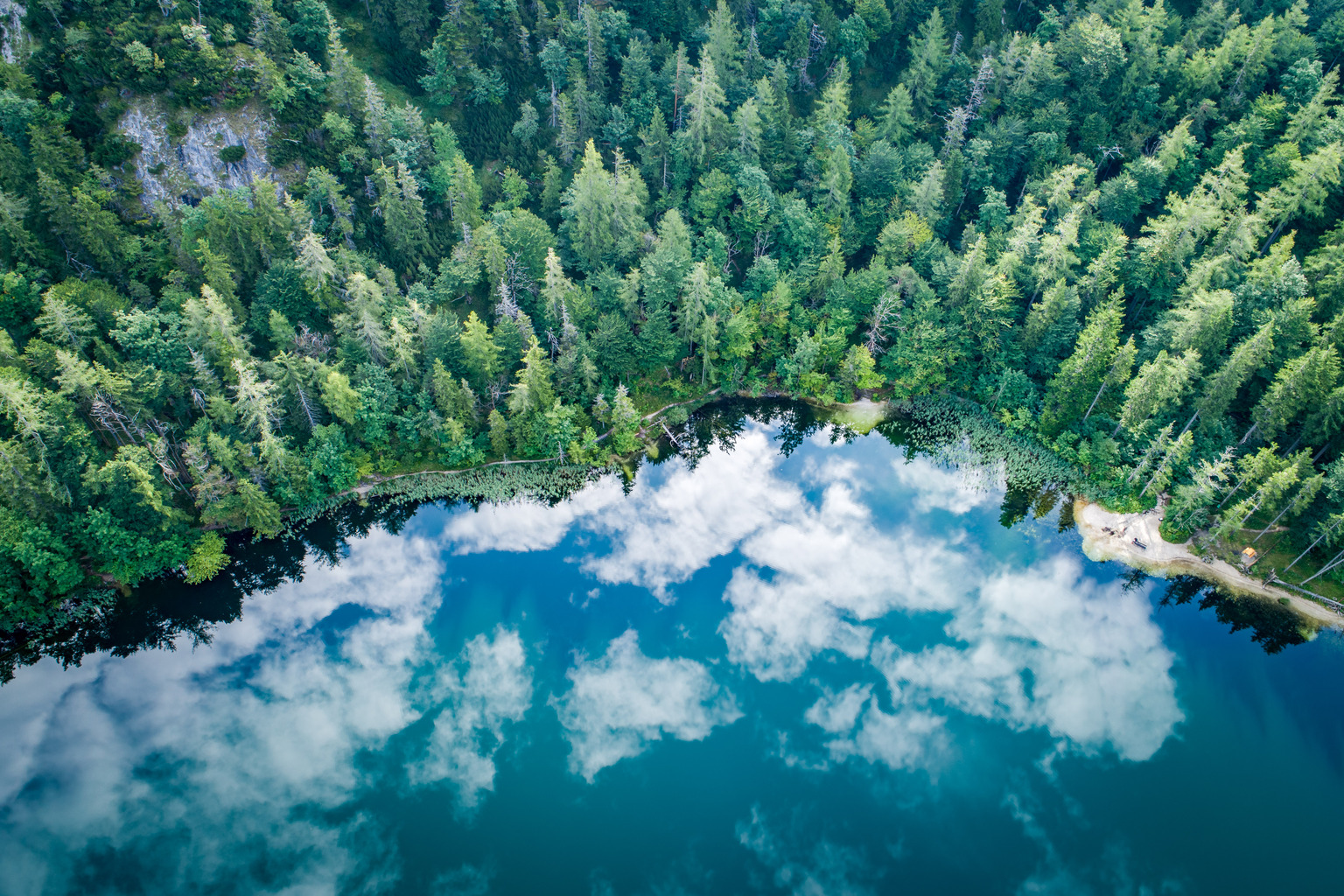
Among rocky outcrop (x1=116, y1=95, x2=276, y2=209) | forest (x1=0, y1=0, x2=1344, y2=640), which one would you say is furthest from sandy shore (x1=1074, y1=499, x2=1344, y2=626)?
rocky outcrop (x1=116, y1=95, x2=276, y2=209)

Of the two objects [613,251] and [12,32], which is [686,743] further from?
[12,32]

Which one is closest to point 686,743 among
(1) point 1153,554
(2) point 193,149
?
(1) point 1153,554

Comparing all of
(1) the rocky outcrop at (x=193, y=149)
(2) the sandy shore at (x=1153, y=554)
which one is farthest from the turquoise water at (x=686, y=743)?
(1) the rocky outcrop at (x=193, y=149)

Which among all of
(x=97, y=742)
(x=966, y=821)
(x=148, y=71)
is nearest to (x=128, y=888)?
(x=97, y=742)

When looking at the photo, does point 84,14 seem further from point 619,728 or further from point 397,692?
point 619,728

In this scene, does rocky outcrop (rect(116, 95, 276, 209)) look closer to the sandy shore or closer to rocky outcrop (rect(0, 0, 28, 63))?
rocky outcrop (rect(0, 0, 28, 63))
